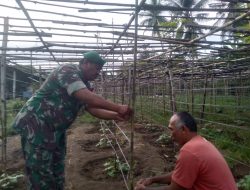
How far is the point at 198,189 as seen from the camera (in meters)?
3.09

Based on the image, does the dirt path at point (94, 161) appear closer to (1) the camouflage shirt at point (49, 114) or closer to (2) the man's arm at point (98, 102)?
(1) the camouflage shirt at point (49, 114)

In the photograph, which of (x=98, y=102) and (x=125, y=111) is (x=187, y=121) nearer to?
(x=125, y=111)

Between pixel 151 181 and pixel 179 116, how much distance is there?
0.72 m

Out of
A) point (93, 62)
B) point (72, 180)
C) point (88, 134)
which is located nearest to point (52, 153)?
point (93, 62)

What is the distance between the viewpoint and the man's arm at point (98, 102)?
3418 mm

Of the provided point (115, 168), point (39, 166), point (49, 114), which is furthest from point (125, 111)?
point (115, 168)

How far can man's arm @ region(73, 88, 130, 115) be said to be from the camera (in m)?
3.42

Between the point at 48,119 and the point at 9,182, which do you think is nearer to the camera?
the point at 48,119

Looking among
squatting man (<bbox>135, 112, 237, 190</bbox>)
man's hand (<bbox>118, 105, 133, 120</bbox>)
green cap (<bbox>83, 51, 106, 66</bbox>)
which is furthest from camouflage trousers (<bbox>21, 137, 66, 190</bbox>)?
squatting man (<bbox>135, 112, 237, 190</bbox>)

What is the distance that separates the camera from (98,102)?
343 cm

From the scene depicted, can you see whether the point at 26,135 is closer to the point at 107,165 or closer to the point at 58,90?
the point at 58,90

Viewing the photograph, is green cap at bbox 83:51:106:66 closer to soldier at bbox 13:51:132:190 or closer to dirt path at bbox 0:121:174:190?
soldier at bbox 13:51:132:190

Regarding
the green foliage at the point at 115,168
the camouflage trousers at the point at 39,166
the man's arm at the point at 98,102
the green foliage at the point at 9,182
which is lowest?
the green foliage at the point at 9,182

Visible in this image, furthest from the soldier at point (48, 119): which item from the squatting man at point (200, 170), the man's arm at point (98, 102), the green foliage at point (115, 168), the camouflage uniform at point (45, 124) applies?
the green foliage at point (115, 168)
